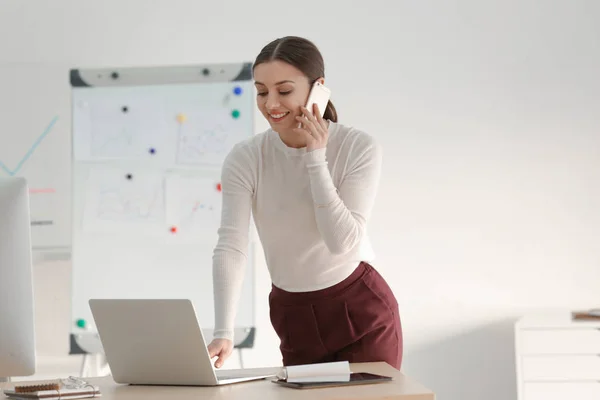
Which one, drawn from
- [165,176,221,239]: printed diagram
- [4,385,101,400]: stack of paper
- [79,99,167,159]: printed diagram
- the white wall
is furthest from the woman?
the white wall

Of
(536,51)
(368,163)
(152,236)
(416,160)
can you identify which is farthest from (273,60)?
(536,51)

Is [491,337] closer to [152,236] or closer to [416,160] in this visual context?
[416,160]

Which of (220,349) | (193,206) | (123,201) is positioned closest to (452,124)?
(193,206)

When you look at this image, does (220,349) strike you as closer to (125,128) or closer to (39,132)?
(125,128)

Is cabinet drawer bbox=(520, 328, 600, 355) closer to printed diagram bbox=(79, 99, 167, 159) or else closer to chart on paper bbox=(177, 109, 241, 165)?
chart on paper bbox=(177, 109, 241, 165)

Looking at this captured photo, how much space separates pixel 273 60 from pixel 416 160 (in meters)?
2.12

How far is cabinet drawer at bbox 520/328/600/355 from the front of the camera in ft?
11.0

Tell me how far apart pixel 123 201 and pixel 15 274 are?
211 cm

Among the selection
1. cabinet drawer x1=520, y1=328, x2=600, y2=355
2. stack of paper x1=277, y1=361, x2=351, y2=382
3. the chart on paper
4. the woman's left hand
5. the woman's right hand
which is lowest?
cabinet drawer x1=520, y1=328, x2=600, y2=355

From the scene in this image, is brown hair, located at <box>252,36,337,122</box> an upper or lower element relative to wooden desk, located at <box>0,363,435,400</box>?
upper

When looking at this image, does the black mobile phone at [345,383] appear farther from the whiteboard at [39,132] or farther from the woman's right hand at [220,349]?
the whiteboard at [39,132]

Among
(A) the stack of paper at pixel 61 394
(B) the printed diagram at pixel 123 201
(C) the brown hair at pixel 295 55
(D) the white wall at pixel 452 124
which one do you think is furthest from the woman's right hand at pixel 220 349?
(D) the white wall at pixel 452 124

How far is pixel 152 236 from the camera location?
3.50m

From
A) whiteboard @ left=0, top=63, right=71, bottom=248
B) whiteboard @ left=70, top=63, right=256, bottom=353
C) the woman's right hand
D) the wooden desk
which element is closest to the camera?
the wooden desk
